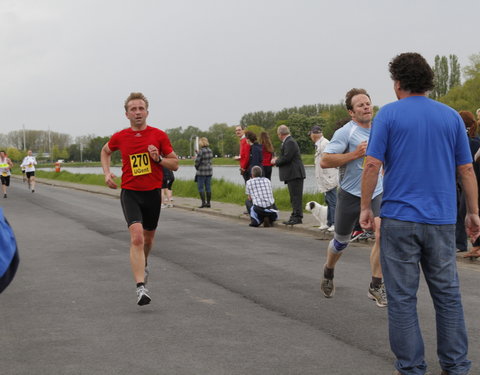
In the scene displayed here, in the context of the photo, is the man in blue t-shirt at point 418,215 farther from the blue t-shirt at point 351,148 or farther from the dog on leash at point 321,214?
the dog on leash at point 321,214

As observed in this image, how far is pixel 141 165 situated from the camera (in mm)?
6621

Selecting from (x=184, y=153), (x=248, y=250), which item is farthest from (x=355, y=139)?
(x=184, y=153)

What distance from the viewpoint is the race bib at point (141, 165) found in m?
6.62

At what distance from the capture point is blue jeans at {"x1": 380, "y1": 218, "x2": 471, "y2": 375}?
396 centimetres

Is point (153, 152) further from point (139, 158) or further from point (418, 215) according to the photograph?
point (418, 215)

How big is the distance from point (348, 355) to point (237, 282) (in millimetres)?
3013

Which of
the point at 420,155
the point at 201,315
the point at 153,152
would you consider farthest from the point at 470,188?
the point at 153,152

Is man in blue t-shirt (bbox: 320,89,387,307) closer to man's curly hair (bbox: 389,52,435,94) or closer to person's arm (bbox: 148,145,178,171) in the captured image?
person's arm (bbox: 148,145,178,171)

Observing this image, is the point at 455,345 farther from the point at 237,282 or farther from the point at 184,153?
the point at 184,153

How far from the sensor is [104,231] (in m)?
13.4

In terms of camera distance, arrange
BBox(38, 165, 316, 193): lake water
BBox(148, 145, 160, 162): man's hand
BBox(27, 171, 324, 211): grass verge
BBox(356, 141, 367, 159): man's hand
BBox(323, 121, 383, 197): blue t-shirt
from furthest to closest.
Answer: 1. BBox(38, 165, 316, 193): lake water
2. BBox(27, 171, 324, 211): grass verge
3. BBox(148, 145, 160, 162): man's hand
4. BBox(323, 121, 383, 197): blue t-shirt
5. BBox(356, 141, 367, 159): man's hand

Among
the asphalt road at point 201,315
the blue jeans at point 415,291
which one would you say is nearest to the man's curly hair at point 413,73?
the blue jeans at point 415,291

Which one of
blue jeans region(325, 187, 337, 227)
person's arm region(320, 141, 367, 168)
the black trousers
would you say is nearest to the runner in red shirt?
person's arm region(320, 141, 367, 168)

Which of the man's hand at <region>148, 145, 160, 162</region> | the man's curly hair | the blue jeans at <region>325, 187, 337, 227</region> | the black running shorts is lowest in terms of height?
the blue jeans at <region>325, 187, 337, 227</region>
